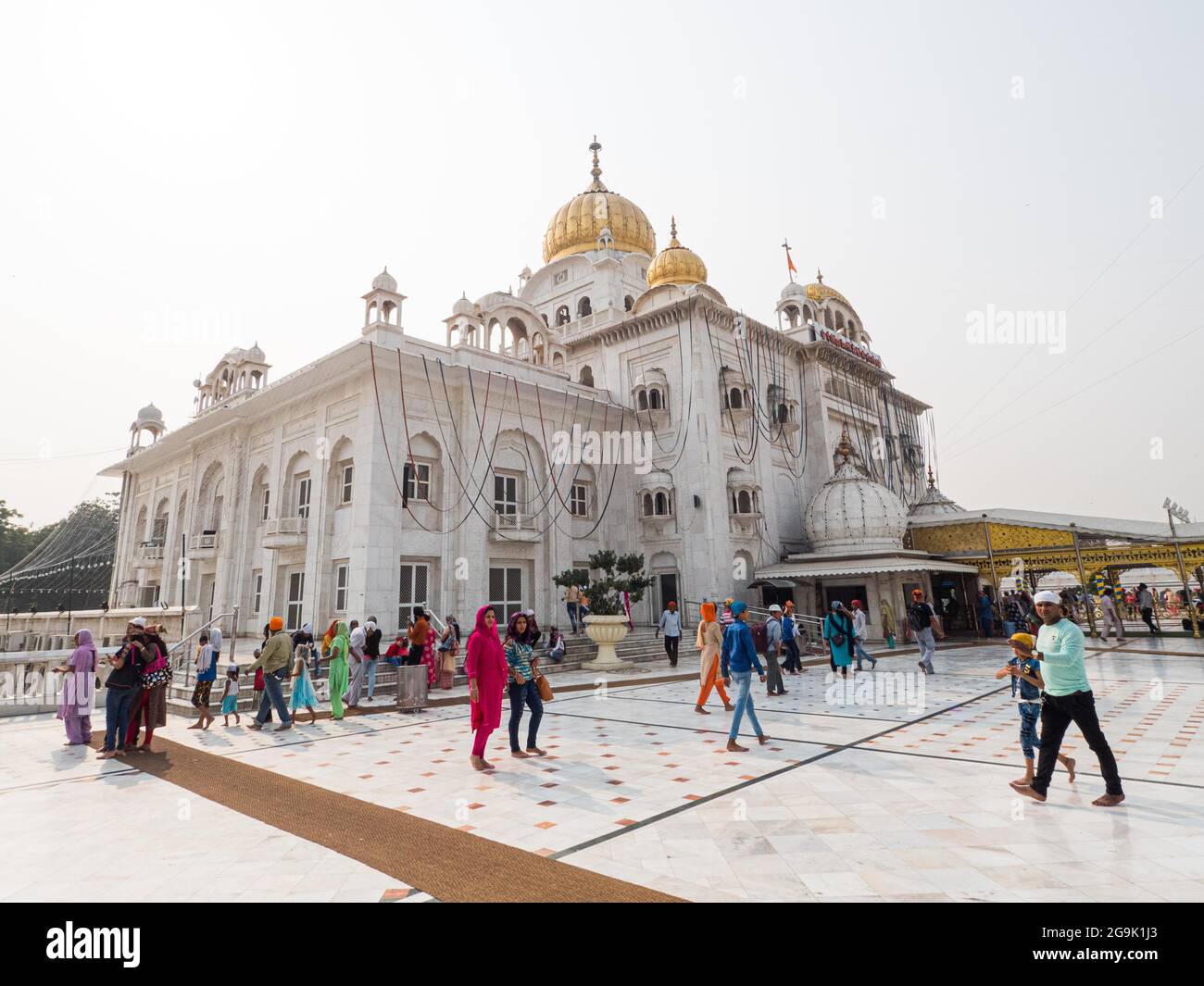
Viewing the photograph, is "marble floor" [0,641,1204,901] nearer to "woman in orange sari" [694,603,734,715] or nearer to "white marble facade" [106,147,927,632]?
"woman in orange sari" [694,603,734,715]

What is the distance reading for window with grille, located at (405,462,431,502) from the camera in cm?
1841

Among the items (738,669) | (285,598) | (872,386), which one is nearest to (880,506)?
(872,386)

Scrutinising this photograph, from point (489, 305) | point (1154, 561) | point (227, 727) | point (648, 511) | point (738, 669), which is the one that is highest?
point (489, 305)

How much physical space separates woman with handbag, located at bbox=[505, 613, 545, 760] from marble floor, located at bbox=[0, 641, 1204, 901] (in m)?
0.34

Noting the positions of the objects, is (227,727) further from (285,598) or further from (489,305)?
(489,305)

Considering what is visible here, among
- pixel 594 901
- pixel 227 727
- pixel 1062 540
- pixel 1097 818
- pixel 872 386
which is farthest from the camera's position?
pixel 872 386

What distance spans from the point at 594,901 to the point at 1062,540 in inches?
957

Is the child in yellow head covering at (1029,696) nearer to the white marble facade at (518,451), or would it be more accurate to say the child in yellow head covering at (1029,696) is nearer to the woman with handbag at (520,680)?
the woman with handbag at (520,680)

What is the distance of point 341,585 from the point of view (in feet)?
59.8

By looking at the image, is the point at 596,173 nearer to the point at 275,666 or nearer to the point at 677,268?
the point at 677,268

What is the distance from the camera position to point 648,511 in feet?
77.8

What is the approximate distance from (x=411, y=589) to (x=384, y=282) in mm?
9104

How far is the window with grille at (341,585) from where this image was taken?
18.0 meters
